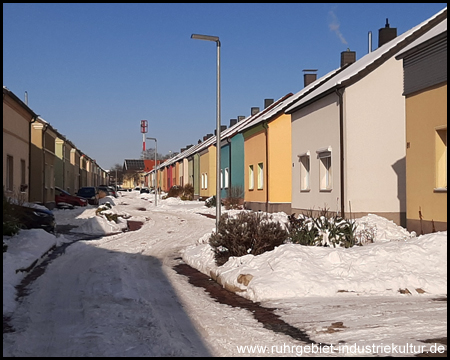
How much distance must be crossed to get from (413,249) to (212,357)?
5.25m

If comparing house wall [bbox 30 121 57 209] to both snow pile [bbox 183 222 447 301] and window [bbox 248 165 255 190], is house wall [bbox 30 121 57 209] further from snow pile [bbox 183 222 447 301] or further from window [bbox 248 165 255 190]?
snow pile [bbox 183 222 447 301]

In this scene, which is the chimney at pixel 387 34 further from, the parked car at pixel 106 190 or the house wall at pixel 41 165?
the parked car at pixel 106 190

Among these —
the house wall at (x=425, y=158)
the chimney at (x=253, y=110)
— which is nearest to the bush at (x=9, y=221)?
the house wall at (x=425, y=158)

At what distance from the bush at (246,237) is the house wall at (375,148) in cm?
604

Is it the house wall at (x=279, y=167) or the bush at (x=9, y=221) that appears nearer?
the bush at (x=9, y=221)

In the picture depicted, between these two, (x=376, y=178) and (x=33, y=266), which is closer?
(x=33, y=266)

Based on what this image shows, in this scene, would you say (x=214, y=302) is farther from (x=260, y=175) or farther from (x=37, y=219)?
(x=260, y=175)

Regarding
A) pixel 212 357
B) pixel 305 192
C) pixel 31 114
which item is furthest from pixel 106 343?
pixel 31 114

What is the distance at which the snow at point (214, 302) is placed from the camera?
5762mm

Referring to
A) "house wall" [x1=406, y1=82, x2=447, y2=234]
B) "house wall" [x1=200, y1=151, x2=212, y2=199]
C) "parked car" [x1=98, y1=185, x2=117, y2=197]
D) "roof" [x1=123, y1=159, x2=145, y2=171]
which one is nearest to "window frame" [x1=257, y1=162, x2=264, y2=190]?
"house wall" [x1=406, y1=82, x2=447, y2=234]

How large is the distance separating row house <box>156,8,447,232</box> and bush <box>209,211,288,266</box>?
372 cm

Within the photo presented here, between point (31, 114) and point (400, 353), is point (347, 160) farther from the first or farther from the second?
point (31, 114)

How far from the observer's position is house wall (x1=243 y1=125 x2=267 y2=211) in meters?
26.2

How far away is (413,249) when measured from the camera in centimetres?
923
